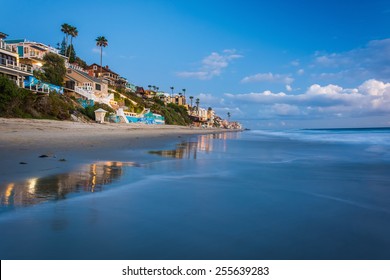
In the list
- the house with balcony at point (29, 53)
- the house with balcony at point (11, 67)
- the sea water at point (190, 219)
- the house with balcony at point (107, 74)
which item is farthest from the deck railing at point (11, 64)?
the house with balcony at point (107, 74)

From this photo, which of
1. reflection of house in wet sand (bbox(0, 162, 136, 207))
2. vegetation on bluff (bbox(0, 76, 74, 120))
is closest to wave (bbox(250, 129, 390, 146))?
reflection of house in wet sand (bbox(0, 162, 136, 207))

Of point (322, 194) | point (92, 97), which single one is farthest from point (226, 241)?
point (92, 97)

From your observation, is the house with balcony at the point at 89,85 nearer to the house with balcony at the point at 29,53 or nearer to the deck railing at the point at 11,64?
the house with balcony at the point at 29,53

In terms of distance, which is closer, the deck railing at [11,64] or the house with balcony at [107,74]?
the deck railing at [11,64]

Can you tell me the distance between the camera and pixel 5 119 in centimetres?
2456

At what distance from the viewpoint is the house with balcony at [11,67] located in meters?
33.8

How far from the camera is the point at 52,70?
4478 centimetres

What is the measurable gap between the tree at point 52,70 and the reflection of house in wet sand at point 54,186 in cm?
3927

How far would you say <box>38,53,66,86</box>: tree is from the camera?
144ft

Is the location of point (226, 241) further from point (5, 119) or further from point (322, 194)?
point (5, 119)

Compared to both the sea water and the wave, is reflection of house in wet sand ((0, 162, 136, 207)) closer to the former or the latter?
the sea water

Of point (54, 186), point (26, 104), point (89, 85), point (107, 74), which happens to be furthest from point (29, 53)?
point (54, 186)

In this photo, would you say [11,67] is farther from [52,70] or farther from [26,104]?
[52,70]

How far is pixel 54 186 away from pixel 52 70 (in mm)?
44535
